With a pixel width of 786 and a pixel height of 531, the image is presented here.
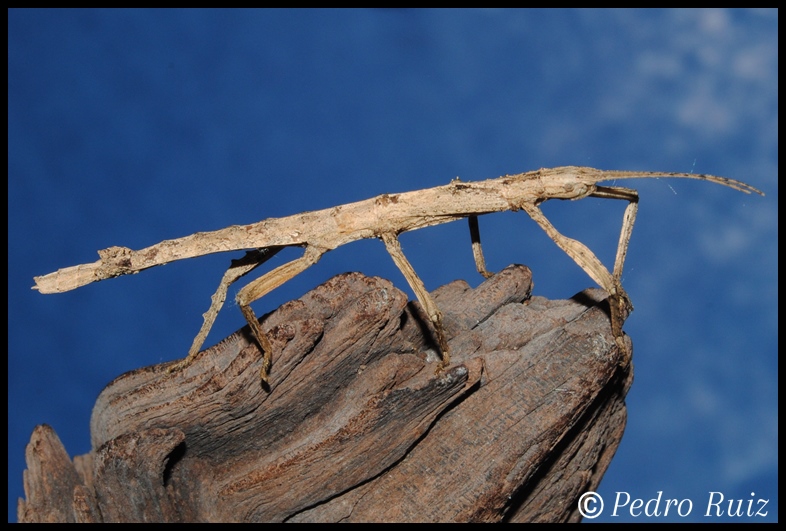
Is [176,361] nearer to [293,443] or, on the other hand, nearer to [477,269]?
[293,443]

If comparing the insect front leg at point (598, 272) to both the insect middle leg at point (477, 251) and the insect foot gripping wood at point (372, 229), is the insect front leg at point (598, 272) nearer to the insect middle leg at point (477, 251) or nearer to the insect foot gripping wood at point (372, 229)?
the insect foot gripping wood at point (372, 229)

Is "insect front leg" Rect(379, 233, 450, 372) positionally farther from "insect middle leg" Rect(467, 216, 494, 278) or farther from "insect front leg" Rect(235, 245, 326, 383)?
"insect middle leg" Rect(467, 216, 494, 278)

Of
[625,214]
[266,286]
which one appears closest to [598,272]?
[625,214]

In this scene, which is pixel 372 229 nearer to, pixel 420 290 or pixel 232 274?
pixel 420 290

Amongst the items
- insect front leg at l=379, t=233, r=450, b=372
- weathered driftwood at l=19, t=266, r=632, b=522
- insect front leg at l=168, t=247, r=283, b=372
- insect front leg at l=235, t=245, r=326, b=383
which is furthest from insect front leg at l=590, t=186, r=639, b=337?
insect front leg at l=168, t=247, r=283, b=372

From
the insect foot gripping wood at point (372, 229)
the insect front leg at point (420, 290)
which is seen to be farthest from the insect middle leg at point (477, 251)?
the insect front leg at point (420, 290)
